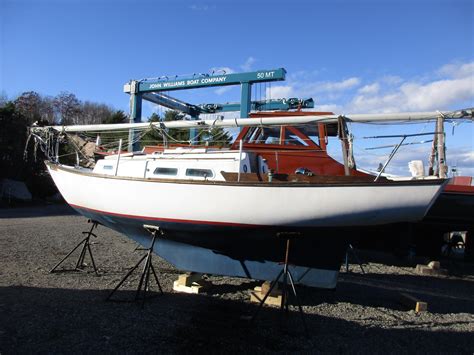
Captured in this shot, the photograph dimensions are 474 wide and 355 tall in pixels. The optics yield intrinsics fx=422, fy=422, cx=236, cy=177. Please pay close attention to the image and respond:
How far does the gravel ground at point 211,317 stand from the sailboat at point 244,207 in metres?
0.72

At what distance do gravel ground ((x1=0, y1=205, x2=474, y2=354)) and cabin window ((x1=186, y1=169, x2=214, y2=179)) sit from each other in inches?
77.4

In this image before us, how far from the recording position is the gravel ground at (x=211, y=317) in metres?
4.73

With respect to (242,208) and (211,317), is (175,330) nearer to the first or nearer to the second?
(211,317)

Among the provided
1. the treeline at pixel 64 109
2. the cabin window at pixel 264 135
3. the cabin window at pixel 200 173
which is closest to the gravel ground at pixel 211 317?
the cabin window at pixel 200 173

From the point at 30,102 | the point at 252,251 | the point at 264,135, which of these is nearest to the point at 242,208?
the point at 252,251

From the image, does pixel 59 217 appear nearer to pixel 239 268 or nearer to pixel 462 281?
pixel 239 268

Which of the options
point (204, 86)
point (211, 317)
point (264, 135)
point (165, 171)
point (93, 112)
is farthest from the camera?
point (93, 112)

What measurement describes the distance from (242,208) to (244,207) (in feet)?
0.12

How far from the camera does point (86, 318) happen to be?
5.30m

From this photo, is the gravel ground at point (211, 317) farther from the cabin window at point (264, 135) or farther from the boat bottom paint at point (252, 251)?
the cabin window at point (264, 135)

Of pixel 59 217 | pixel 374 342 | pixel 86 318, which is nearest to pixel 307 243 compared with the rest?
pixel 374 342

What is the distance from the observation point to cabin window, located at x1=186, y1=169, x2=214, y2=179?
6766 mm

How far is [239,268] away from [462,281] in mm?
6073

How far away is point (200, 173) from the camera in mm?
6836
